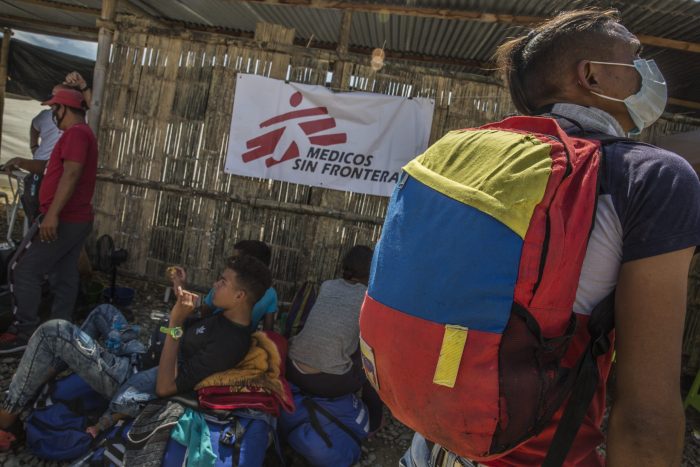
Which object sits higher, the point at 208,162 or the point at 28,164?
the point at 208,162

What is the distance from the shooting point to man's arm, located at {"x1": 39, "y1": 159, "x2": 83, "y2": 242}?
3.54 m

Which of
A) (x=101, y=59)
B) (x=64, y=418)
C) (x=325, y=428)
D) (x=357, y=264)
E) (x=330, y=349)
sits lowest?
(x=64, y=418)

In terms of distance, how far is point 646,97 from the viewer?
1055 millimetres

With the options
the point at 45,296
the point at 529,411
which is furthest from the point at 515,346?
the point at 45,296

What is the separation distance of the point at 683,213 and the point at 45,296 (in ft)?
16.1

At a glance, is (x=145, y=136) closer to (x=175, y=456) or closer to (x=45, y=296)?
(x=45, y=296)

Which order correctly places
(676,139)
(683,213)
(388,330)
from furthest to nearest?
1. (676,139)
2. (388,330)
3. (683,213)

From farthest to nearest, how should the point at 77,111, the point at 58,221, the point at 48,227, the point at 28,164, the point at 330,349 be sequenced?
the point at 28,164 < the point at 77,111 < the point at 58,221 < the point at 48,227 < the point at 330,349

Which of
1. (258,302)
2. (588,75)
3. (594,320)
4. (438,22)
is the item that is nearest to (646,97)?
(588,75)

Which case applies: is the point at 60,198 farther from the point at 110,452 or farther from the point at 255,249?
the point at 110,452

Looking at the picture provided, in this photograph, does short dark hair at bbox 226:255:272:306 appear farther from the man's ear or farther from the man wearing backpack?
the man's ear

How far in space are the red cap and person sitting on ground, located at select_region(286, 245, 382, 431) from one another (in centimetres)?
261

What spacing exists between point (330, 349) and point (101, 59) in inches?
164

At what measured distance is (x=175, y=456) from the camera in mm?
2234
